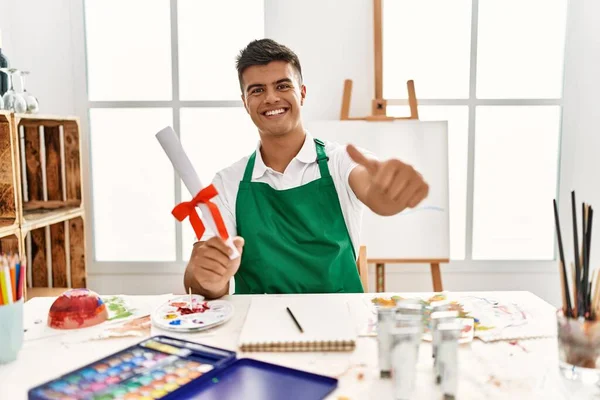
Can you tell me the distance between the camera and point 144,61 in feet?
8.37

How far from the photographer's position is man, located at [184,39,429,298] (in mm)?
1417

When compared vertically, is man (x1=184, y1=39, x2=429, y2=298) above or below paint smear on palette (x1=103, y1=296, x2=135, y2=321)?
above

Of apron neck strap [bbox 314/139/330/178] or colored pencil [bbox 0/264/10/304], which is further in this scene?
apron neck strap [bbox 314/139/330/178]

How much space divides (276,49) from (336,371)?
3.38 ft

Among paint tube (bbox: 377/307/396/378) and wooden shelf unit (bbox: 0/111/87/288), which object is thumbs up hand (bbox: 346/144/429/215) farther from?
wooden shelf unit (bbox: 0/111/87/288)

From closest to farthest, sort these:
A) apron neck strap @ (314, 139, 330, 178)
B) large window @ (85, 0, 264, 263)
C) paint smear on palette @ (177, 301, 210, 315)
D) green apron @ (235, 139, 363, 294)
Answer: paint smear on palette @ (177, 301, 210, 315) < green apron @ (235, 139, 363, 294) < apron neck strap @ (314, 139, 330, 178) < large window @ (85, 0, 264, 263)

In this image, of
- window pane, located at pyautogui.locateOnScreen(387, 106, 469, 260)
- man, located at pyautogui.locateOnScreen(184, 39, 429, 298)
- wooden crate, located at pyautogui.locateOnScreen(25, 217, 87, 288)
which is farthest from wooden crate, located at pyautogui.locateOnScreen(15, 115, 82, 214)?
window pane, located at pyautogui.locateOnScreen(387, 106, 469, 260)

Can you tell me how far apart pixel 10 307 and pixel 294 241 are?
0.76 metres

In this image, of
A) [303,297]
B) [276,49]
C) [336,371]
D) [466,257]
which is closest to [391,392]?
[336,371]

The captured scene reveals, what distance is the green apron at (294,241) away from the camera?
1414 mm

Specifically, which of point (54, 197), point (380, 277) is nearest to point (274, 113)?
point (380, 277)

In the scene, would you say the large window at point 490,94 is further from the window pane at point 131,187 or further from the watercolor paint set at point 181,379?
the watercolor paint set at point 181,379

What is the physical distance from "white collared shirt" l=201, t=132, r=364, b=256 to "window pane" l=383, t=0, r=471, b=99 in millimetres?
1105

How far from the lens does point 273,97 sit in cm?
150
